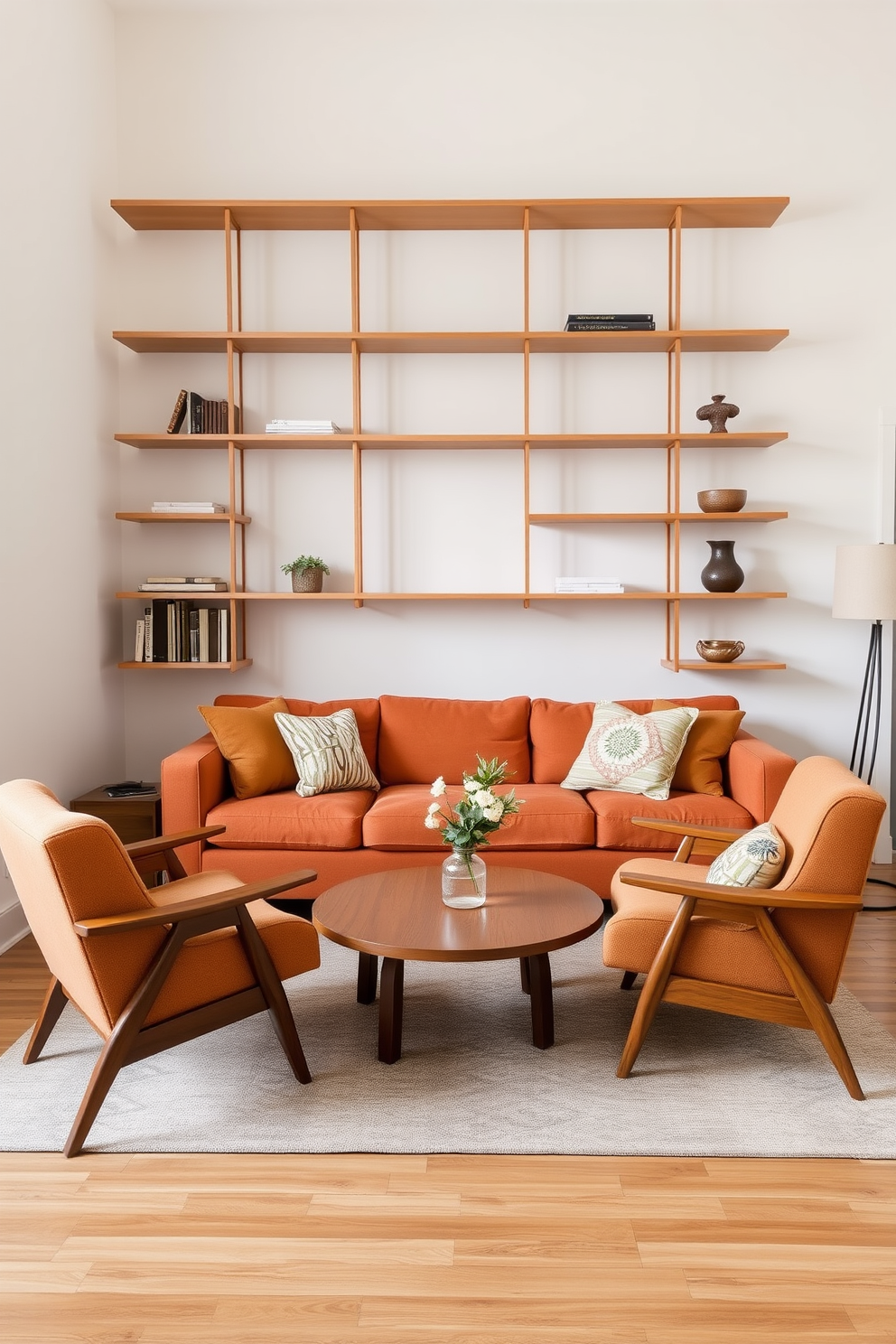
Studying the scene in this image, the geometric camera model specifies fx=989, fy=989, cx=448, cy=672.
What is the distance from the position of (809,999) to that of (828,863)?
363 mm

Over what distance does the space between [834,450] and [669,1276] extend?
3.88 metres

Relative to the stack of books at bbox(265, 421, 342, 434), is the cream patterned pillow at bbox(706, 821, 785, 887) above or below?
below

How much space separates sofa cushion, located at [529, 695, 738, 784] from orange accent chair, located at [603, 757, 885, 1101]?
5.31 ft

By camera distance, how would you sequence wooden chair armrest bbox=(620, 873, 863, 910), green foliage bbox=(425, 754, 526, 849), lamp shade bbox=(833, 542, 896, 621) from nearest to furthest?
wooden chair armrest bbox=(620, 873, 863, 910) → green foliage bbox=(425, 754, 526, 849) → lamp shade bbox=(833, 542, 896, 621)

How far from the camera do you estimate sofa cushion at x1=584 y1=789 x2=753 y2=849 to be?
150 inches

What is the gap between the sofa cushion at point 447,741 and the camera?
14.4 feet

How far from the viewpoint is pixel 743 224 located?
463cm

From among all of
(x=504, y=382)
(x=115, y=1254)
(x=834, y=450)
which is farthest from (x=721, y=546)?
(x=115, y=1254)

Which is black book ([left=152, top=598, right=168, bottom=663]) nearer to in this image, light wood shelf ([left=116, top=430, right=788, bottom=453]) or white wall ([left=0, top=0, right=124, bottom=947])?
white wall ([left=0, top=0, right=124, bottom=947])

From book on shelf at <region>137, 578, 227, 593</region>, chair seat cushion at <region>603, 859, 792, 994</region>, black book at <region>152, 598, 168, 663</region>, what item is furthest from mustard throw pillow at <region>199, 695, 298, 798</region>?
chair seat cushion at <region>603, 859, 792, 994</region>

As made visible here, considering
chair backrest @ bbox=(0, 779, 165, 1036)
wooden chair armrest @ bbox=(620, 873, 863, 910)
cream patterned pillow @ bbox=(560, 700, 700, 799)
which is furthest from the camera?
cream patterned pillow @ bbox=(560, 700, 700, 799)

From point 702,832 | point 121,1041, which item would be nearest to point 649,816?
point 702,832

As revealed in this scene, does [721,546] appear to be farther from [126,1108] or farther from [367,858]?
[126,1108]

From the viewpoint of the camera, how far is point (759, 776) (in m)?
3.84
